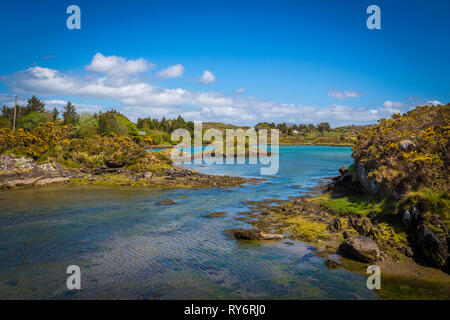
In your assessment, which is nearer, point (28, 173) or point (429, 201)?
point (429, 201)

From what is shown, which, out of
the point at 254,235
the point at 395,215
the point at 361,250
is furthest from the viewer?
the point at 254,235

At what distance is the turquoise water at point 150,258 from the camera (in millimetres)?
9766

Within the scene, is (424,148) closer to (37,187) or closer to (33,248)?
(33,248)

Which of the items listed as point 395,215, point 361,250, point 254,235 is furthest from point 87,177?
point 395,215

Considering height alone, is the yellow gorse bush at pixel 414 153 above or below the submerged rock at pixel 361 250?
above

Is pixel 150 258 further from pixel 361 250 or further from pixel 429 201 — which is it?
pixel 429 201

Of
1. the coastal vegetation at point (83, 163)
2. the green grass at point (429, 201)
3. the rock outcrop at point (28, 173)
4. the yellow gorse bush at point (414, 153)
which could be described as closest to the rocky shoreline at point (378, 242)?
the green grass at point (429, 201)

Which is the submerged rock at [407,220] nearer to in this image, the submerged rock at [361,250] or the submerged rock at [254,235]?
the submerged rock at [361,250]

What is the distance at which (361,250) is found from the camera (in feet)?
38.8

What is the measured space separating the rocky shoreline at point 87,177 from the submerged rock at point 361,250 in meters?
21.0

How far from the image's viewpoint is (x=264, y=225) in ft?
56.5

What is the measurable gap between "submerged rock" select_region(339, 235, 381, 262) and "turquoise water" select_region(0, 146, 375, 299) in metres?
1.21

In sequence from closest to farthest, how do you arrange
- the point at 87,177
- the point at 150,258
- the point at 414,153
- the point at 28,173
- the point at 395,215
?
the point at 150,258, the point at 395,215, the point at 414,153, the point at 28,173, the point at 87,177

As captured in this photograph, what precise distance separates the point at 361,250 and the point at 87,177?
31.7m
